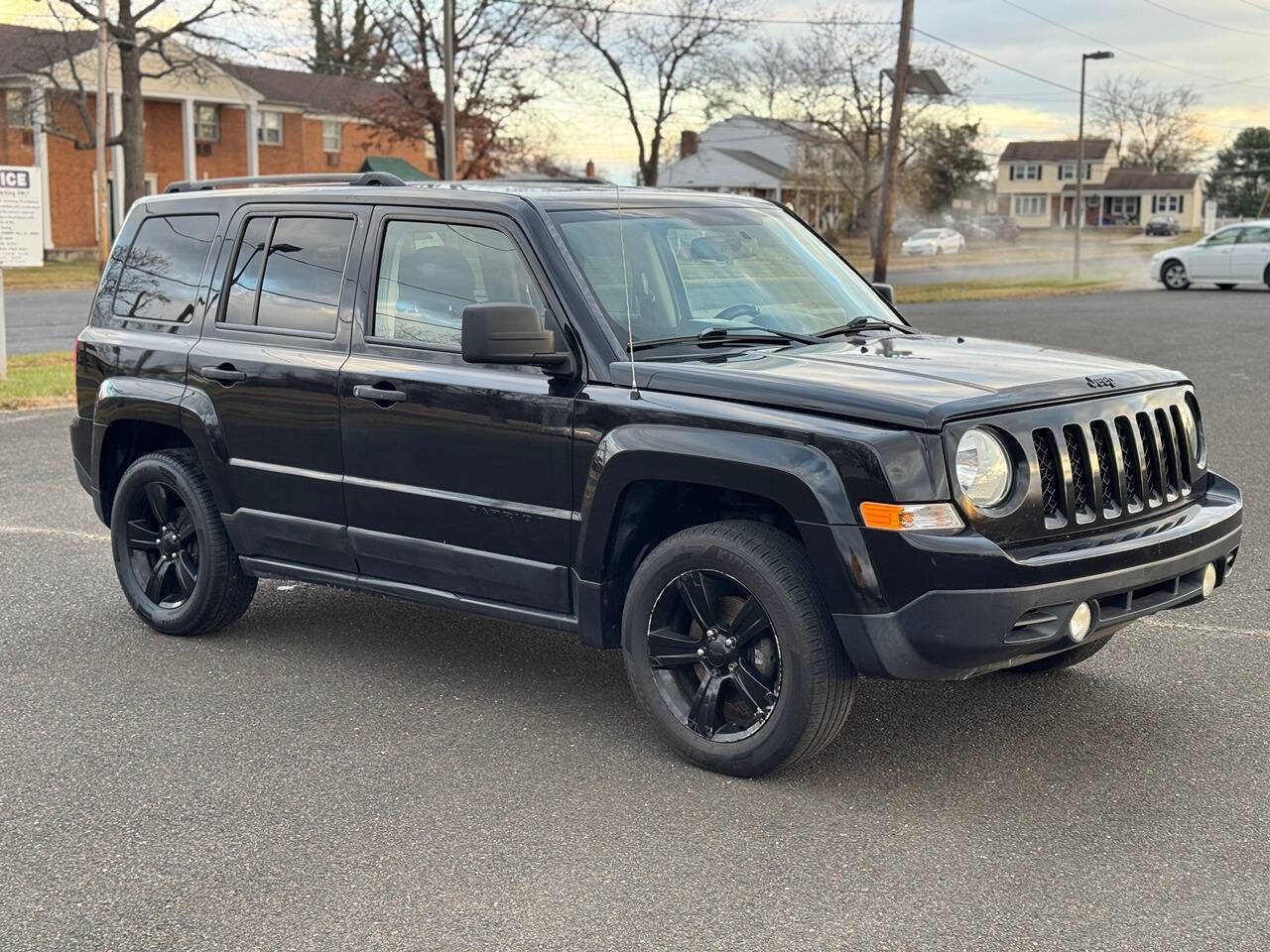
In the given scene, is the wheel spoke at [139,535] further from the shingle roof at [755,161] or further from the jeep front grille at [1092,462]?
the shingle roof at [755,161]

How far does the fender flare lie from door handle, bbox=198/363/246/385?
6.07 feet

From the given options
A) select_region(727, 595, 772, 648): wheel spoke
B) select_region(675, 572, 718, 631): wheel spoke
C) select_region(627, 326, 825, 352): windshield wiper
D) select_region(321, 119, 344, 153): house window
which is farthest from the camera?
select_region(321, 119, 344, 153): house window

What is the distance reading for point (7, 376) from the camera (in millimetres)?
16750

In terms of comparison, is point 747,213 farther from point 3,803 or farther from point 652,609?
point 3,803

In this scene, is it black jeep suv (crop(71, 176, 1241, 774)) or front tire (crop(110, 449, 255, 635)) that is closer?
black jeep suv (crop(71, 176, 1241, 774))

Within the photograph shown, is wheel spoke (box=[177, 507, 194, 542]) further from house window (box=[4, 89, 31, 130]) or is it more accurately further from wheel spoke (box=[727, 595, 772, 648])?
house window (box=[4, 89, 31, 130])

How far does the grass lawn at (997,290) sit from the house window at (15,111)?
1204 inches

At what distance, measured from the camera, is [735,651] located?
4.65m

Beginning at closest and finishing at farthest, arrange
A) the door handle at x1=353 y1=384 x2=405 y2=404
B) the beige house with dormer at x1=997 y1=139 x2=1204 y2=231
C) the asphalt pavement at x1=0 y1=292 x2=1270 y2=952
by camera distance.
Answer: the asphalt pavement at x1=0 y1=292 x2=1270 y2=952 → the door handle at x1=353 y1=384 x2=405 y2=404 → the beige house with dormer at x1=997 y1=139 x2=1204 y2=231

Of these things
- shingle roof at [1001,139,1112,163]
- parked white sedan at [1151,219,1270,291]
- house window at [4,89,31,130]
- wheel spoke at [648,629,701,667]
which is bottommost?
wheel spoke at [648,629,701,667]

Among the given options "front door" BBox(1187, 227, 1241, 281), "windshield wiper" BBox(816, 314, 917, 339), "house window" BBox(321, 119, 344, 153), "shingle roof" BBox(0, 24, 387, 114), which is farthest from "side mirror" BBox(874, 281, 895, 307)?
"house window" BBox(321, 119, 344, 153)

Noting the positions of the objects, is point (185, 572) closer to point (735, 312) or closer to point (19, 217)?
point (735, 312)

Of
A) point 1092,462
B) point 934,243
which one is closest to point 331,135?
point 934,243

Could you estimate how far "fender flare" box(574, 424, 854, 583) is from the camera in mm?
4340
